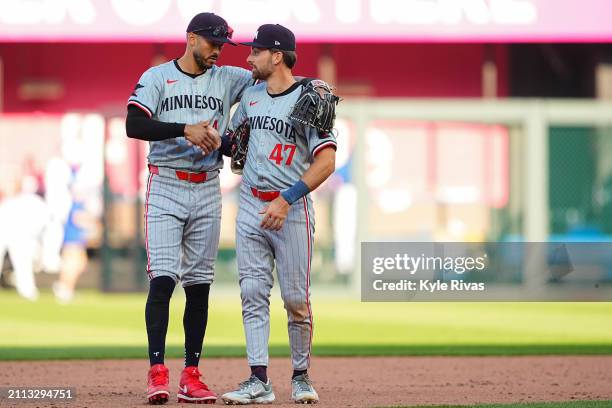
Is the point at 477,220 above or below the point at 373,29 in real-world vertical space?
below

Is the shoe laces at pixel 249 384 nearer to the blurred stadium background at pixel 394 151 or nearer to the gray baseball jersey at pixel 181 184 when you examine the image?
the gray baseball jersey at pixel 181 184

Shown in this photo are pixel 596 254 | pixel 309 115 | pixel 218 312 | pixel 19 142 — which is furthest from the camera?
pixel 19 142

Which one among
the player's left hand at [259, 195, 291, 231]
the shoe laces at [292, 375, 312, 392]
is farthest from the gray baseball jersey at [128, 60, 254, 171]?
the shoe laces at [292, 375, 312, 392]

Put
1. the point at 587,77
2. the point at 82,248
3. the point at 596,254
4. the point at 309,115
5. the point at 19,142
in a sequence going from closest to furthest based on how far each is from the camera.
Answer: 1. the point at 309,115
2. the point at 596,254
3. the point at 82,248
4. the point at 19,142
5. the point at 587,77

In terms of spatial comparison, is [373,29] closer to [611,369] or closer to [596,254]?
[596,254]

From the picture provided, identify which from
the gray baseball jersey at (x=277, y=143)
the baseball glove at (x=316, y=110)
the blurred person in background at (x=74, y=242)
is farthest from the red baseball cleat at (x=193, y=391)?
the blurred person in background at (x=74, y=242)

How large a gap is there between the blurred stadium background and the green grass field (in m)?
1.32

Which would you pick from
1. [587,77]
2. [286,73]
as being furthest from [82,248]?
[286,73]

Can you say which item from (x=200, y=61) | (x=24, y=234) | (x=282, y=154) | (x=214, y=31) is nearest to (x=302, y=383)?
(x=282, y=154)

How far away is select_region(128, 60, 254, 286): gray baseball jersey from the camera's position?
6723 millimetres

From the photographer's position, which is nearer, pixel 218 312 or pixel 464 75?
pixel 218 312

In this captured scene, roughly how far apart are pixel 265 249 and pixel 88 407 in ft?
4.04

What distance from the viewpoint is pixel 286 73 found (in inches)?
266

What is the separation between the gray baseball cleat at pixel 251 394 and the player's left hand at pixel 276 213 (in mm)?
825
